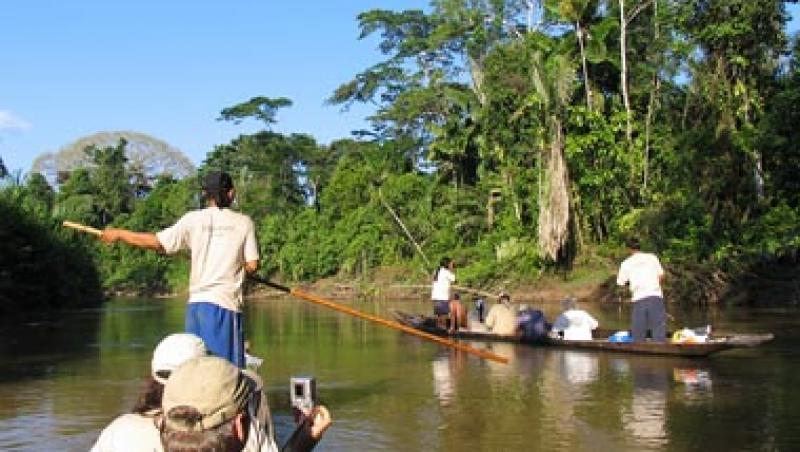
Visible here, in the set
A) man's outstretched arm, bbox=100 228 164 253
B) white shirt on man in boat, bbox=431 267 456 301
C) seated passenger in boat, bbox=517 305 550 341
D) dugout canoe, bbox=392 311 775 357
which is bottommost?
dugout canoe, bbox=392 311 775 357

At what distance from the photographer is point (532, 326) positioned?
46.6 feet

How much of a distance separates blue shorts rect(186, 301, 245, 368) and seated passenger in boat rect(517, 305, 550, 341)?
28.8 feet

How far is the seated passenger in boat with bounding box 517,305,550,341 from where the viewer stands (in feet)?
46.1

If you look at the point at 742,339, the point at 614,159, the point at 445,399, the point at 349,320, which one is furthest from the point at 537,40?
the point at 445,399

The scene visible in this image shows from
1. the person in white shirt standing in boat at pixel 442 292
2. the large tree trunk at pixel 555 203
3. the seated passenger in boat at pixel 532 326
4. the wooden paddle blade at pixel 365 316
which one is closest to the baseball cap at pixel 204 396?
the wooden paddle blade at pixel 365 316

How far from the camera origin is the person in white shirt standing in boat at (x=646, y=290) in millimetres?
11969

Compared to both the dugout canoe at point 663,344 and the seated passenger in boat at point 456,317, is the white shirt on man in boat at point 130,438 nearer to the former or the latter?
the dugout canoe at point 663,344

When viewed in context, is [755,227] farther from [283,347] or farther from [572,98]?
[283,347]

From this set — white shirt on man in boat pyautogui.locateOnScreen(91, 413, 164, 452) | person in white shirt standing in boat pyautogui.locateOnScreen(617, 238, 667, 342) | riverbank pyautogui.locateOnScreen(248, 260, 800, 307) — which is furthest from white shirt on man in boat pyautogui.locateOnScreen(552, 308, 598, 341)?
white shirt on man in boat pyautogui.locateOnScreen(91, 413, 164, 452)

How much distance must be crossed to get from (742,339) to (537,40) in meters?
22.3

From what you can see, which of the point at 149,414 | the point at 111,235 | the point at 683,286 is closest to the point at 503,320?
the point at 111,235

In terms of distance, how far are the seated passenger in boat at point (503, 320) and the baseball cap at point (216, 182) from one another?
30.9 ft

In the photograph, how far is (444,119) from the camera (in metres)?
42.3

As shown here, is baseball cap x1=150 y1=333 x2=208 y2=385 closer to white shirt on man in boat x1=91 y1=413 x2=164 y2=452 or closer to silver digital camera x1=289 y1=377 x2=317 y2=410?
white shirt on man in boat x1=91 y1=413 x2=164 y2=452
